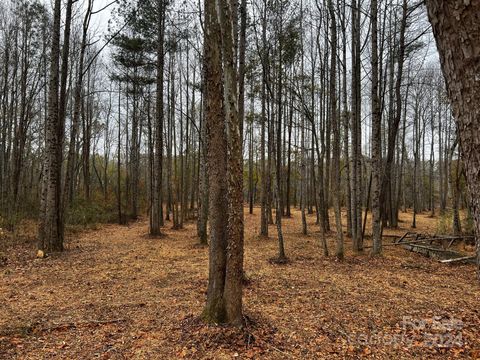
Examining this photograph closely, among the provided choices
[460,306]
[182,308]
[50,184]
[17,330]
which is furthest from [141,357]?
[50,184]

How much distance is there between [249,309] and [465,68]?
4.23m

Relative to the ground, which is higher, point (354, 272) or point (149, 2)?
point (149, 2)

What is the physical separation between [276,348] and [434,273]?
18.1ft

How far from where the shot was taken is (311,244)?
1095 centimetres

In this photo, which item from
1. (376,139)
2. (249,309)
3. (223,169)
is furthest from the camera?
(376,139)

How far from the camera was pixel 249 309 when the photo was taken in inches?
178

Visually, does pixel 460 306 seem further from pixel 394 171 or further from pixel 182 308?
pixel 394 171

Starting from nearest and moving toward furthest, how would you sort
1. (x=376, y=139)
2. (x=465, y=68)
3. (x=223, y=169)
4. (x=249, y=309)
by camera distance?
(x=465, y=68) → (x=223, y=169) → (x=249, y=309) → (x=376, y=139)

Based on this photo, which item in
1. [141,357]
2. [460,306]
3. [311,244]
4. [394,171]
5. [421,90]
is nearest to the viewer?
[141,357]

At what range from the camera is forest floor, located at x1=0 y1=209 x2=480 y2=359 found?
137 inches
